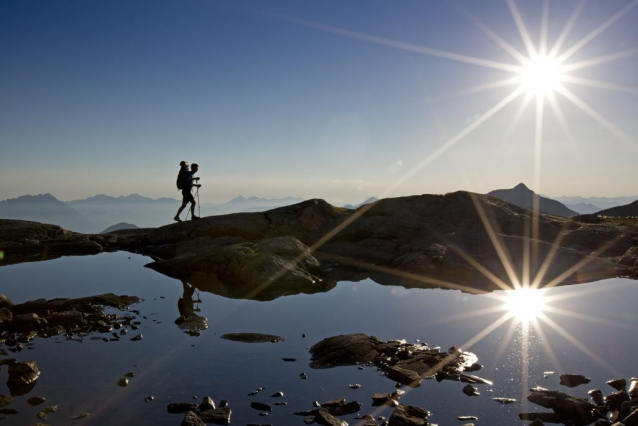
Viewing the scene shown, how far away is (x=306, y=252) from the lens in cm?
2628

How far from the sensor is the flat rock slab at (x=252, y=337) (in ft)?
45.3

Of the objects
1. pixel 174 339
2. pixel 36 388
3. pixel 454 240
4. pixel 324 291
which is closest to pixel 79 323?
pixel 174 339

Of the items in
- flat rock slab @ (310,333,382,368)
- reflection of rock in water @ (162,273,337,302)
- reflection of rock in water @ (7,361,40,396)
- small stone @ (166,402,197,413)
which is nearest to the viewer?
small stone @ (166,402,197,413)

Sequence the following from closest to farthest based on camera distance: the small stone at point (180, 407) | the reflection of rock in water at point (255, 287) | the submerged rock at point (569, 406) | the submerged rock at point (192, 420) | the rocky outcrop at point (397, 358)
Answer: the submerged rock at point (192, 420) < the submerged rock at point (569, 406) < the small stone at point (180, 407) < the rocky outcrop at point (397, 358) < the reflection of rock in water at point (255, 287)

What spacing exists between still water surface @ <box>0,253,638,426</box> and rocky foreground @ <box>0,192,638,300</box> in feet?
10.2

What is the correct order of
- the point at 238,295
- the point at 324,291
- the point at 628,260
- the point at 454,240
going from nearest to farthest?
the point at 238,295, the point at 324,291, the point at 628,260, the point at 454,240

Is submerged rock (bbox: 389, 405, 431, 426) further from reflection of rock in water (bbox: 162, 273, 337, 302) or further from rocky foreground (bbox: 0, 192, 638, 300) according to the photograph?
rocky foreground (bbox: 0, 192, 638, 300)

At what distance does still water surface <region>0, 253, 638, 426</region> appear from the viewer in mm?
9469

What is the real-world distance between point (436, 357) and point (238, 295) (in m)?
11.3

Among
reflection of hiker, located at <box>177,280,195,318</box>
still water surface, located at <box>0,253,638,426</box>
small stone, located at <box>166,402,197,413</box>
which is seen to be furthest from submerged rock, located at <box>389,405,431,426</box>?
reflection of hiker, located at <box>177,280,195,318</box>

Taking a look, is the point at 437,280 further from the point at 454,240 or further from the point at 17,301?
the point at 17,301

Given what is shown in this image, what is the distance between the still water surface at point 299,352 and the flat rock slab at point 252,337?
391 millimetres

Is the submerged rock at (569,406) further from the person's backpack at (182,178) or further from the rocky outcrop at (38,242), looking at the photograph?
the rocky outcrop at (38,242)

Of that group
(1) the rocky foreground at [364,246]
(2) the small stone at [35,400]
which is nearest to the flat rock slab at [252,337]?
(2) the small stone at [35,400]
